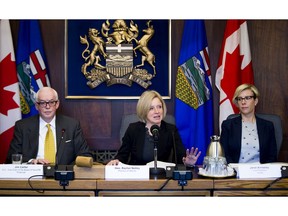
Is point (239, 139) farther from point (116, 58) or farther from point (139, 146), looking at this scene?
point (116, 58)

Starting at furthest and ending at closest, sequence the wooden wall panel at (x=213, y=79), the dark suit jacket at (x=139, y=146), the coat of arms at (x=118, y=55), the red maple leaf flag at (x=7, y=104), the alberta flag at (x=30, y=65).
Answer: the wooden wall panel at (x=213, y=79), the coat of arms at (x=118, y=55), the alberta flag at (x=30, y=65), the red maple leaf flag at (x=7, y=104), the dark suit jacket at (x=139, y=146)

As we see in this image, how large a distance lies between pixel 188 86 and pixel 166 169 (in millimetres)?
1850

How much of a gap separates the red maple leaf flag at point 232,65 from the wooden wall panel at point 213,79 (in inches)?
8.8

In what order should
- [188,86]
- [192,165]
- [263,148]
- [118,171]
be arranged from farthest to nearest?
[188,86], [263,148], [192,165], [118,171]

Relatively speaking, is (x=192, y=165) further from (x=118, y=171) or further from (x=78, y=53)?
(x=78, y=53)

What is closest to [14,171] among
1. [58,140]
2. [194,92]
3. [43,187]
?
[43,187]

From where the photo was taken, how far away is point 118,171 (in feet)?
7.70

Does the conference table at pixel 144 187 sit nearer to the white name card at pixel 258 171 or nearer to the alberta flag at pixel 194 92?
the white name card at pixel 258 171

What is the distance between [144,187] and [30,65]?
7.58ft

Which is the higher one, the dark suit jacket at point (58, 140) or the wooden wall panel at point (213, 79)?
the wooden wall panel at point (213, 79)

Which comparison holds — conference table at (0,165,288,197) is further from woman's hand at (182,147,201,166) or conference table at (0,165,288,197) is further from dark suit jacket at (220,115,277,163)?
dark suit jacket at (220,115,277,163)

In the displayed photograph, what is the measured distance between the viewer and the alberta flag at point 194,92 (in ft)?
13.5

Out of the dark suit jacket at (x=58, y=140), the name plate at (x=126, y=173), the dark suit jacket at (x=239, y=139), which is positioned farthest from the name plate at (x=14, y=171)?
the dark suit jacket at (x=239, y=139)

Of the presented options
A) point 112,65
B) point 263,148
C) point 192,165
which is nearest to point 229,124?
point 263,148
